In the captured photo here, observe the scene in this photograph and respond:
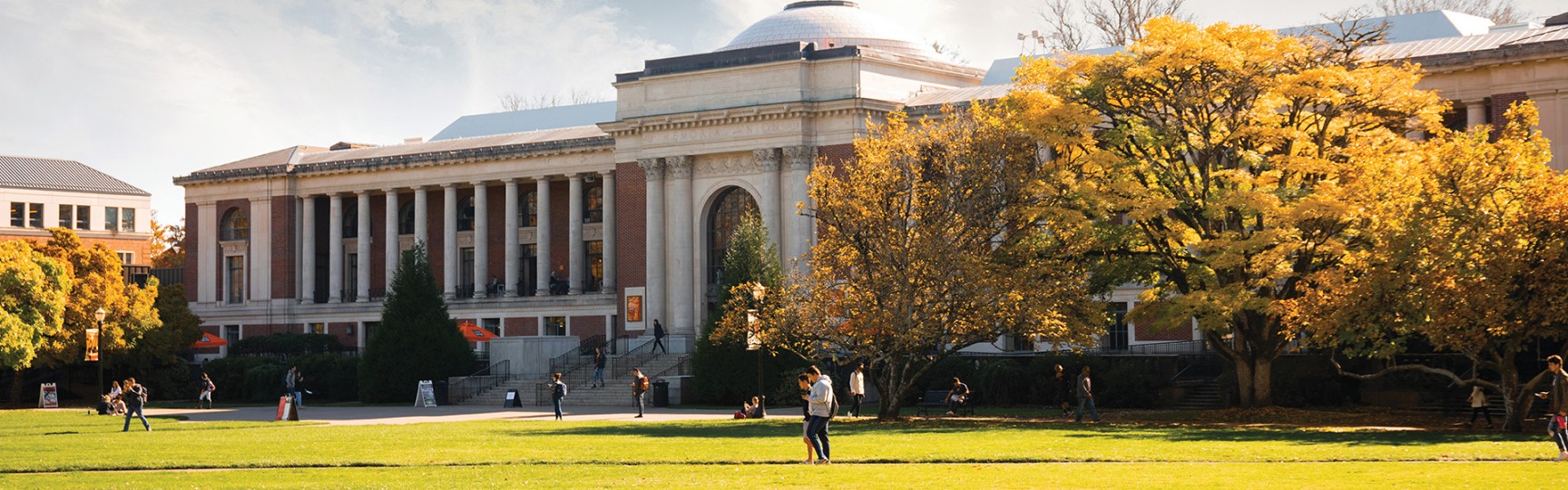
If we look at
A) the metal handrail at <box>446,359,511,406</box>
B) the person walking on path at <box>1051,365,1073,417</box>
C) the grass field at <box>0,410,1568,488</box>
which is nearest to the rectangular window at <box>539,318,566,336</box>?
the metal handrail at <box>446,359,511,406</box>

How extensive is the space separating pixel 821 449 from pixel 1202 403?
85.5 ft

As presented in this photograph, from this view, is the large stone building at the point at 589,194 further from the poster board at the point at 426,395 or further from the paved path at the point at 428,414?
the paved path at the point at 428,414

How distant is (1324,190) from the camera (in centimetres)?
4384

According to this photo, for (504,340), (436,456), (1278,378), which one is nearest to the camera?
(436,456)

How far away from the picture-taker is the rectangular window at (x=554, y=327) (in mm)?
86188

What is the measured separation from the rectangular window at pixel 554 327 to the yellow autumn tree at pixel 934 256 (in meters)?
39.3

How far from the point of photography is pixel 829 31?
82.9m

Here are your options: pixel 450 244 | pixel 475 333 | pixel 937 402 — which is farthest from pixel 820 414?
pixel 450 244

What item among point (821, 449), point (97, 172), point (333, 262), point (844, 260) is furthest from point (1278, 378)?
point (97, 172)

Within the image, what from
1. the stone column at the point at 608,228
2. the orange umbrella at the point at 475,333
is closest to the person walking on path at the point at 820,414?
the orange umbrella at the point at 475,333

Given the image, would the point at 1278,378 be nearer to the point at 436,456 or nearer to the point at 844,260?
the point at 844,260

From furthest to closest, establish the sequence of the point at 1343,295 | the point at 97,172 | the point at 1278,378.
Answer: the point at 97,172
the point at 1278,378
the point at 1343,295

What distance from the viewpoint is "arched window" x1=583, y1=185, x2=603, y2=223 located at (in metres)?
88.2

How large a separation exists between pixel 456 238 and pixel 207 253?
1670cm
